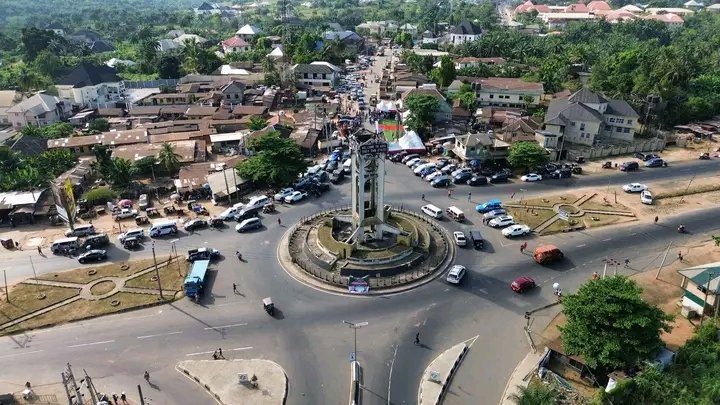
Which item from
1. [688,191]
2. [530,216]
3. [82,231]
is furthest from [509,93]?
[82,231]

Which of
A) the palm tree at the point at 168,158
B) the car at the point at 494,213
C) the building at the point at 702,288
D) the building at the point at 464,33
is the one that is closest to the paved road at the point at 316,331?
the car at the point at 494,213

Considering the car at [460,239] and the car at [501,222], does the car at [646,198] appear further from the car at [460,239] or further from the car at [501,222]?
the car at [460,239]

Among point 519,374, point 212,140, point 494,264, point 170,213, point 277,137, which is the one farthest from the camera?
point 212,140

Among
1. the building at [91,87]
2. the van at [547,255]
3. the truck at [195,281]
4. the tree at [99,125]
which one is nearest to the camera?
the truck at [195,281]

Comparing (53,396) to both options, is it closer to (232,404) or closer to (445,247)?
(232,404)

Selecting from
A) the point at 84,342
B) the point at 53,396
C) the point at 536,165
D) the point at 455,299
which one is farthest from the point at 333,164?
the point at 53,396

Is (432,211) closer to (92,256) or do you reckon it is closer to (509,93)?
(92,256)
